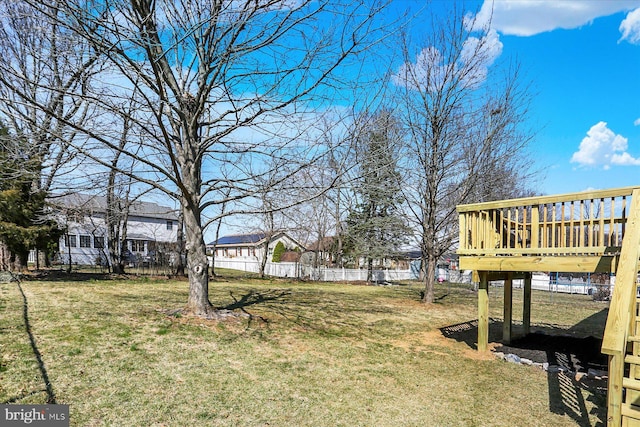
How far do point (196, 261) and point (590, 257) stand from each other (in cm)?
586

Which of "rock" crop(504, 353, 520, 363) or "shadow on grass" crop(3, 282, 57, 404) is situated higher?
"shadow on grass" crop(3, 282, 57, 404)

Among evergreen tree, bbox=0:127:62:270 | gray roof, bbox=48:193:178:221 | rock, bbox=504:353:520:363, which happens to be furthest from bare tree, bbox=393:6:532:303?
evergreen tree, bbox=0:127:62:270

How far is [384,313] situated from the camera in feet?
29.7

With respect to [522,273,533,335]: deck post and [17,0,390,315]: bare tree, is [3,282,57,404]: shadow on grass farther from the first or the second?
[522,273,533,335]: deck post

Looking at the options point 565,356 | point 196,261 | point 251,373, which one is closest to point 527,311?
point 565,356

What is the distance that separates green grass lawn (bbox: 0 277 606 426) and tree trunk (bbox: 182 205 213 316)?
346mm

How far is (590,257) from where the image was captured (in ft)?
15.5

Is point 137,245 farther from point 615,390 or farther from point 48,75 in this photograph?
point 615,390

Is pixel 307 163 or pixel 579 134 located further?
pixel 579 134

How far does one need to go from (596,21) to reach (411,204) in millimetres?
6968

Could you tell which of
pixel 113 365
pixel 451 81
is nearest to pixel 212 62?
pixel 113 365

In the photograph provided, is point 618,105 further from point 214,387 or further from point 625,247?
point 214,387

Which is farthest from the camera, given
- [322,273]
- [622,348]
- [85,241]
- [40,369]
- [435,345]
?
[85,241]

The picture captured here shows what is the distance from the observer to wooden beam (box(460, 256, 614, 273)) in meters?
4.61
